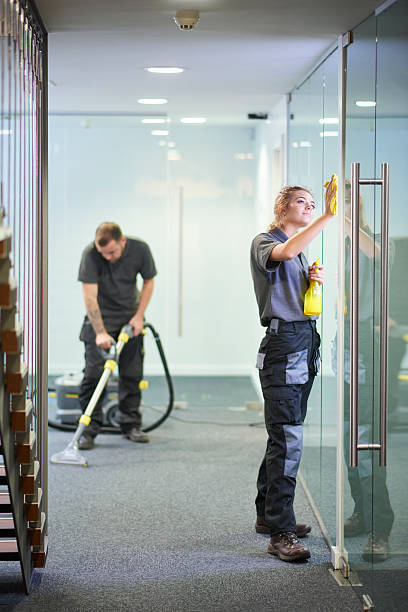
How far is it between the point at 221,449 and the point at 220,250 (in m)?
2.31

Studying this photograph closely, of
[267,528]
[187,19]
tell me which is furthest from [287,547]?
[187,19]

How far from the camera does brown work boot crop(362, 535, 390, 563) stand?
2.74m

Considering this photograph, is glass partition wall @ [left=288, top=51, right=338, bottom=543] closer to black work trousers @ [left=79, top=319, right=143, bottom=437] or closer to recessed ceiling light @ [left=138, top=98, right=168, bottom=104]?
recessed ceiling light @ [left=138, top=98, right=168, bottom=104]

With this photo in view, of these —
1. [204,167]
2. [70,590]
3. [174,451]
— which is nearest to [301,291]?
[70,590]

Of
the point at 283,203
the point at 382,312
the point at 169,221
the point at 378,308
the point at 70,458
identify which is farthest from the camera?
the point at 169,221

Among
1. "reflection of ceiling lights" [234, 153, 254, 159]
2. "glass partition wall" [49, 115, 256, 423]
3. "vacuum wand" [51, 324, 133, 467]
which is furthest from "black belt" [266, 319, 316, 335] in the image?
"reflection of ceiling lights" [234, 153, 254, 159]

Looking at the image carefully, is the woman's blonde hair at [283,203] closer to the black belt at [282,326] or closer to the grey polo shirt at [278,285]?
the grey polo shirt at [278,285]

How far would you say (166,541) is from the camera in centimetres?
362

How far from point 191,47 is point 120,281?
2.02m

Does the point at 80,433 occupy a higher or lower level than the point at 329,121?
lower

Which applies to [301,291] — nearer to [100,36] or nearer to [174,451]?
[100,36]

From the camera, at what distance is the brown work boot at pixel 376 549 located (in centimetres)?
274

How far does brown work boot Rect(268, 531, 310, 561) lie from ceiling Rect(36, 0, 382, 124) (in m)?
1.95

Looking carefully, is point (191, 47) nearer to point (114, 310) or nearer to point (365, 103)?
point (365, 103)
